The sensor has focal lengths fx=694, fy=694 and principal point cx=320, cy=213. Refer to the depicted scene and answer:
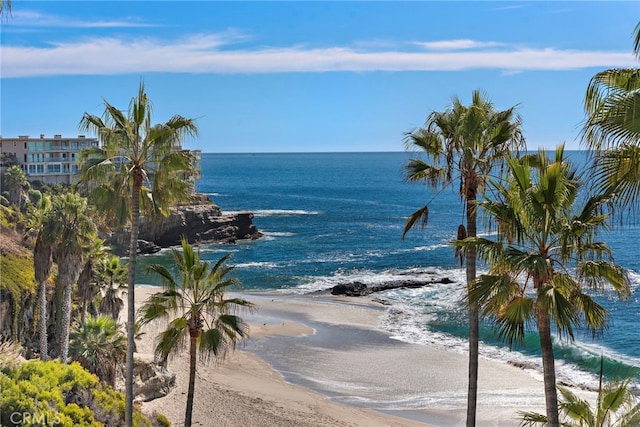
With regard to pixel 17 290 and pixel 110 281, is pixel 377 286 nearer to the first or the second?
pixel 110 281

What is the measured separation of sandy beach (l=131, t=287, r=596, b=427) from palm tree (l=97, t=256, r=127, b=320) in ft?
9.59

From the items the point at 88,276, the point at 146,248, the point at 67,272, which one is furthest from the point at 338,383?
the point at 146,248

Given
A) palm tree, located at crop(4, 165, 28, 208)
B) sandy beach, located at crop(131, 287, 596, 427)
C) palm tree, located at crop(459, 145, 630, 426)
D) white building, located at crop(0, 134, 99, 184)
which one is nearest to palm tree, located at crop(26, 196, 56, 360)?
sandy beach, located at crop(131, 287, 596, 427)

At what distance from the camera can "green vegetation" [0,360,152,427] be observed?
13.9m

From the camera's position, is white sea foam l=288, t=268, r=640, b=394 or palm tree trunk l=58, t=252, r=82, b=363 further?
white sea foam l=288, t=268, r=640, b=394

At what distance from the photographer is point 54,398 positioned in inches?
606

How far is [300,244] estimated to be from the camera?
88.1 meters

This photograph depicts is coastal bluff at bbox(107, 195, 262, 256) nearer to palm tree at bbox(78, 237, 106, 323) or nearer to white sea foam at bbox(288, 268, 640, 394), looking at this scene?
white sea foam at bbox(288, 268, 640, 394)

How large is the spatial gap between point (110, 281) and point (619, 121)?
24887mm

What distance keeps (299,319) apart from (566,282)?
38890mm

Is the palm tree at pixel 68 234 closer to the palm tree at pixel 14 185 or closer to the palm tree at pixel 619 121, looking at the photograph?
the palm tree at pixel 619 121

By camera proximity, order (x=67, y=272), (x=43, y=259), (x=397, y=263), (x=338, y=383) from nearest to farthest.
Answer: (x=43, y=259), (x=67, y=272), (x=338, y=383), (x=397, y=263)

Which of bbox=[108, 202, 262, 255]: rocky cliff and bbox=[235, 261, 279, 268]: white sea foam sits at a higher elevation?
bbox=[108, 202, 262, 255]: rocky cliff

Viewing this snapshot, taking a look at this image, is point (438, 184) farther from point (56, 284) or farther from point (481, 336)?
point (481, 336)
